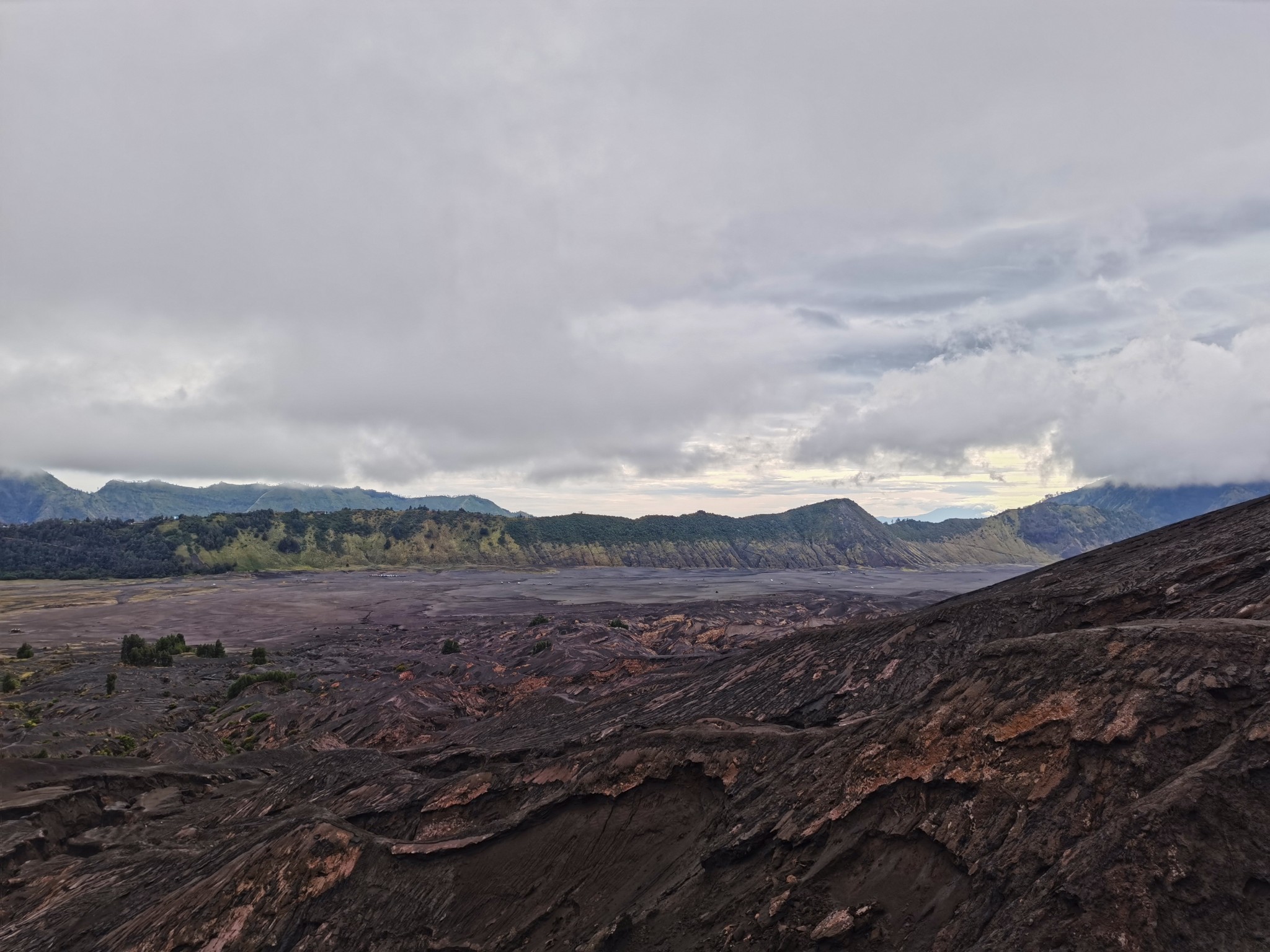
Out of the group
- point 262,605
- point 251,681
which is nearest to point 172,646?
point 251,681

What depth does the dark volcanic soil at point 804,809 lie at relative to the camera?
947 centimetres

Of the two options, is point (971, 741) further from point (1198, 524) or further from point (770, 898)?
point (1198, 524)

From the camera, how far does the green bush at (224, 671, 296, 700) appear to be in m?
62.9

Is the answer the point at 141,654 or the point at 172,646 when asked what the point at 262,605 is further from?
the point at 141,654

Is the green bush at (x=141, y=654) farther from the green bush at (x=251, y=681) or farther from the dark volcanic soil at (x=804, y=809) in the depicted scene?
the dark volcanic soil at (x=804, y=809)

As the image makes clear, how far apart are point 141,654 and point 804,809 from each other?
94.4 meters

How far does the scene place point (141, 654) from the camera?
265 ft

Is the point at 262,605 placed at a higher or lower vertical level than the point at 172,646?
lower

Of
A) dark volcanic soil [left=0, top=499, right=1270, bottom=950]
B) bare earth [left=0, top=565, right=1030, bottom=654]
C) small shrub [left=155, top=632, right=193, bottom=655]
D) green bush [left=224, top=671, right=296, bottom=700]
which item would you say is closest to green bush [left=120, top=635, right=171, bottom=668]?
small shrub [left=155, top=632, right=193, bottom=655]

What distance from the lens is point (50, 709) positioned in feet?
183

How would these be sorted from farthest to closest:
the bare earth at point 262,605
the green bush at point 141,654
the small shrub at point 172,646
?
the bare earth at point 262,605, the small shrub at point 172,646, the green bush at point 141,654

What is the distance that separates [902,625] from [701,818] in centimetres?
1524

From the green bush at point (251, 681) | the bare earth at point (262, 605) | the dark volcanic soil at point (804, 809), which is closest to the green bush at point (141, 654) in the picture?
the green bush at point (251, 681)

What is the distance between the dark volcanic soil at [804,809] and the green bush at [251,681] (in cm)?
2698
